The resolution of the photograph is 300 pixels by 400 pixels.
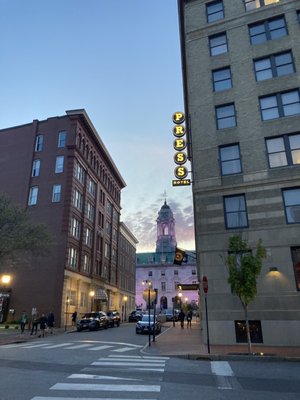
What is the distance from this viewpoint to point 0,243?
25984mm

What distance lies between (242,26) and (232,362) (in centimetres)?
2184

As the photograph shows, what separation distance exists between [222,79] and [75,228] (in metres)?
28.6

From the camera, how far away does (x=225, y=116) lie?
22.7m

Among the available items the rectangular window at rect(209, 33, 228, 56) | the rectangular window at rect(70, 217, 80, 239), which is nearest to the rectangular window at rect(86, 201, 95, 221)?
the rectangular window at rect(70, 217, 80, 239)

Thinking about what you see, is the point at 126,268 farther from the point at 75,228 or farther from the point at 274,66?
the point at 274,66

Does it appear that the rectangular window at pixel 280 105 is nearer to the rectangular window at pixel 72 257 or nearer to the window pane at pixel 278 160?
the window pane at pixel 278 160

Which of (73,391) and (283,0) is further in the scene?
(283,0)

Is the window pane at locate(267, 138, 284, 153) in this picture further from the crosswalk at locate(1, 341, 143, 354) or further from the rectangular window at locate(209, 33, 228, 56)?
the crosswalk at locate(1, 341, 143, 354)

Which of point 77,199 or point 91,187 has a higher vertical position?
point 91,187

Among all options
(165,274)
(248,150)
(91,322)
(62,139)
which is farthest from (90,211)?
(165,274)

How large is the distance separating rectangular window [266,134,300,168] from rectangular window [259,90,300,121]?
1.62 metres

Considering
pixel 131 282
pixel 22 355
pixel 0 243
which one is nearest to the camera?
pixel 22 355

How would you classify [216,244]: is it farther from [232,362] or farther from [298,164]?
[232,362]

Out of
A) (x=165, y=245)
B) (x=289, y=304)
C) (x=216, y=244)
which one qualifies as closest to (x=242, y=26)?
(x=216, y=244)
